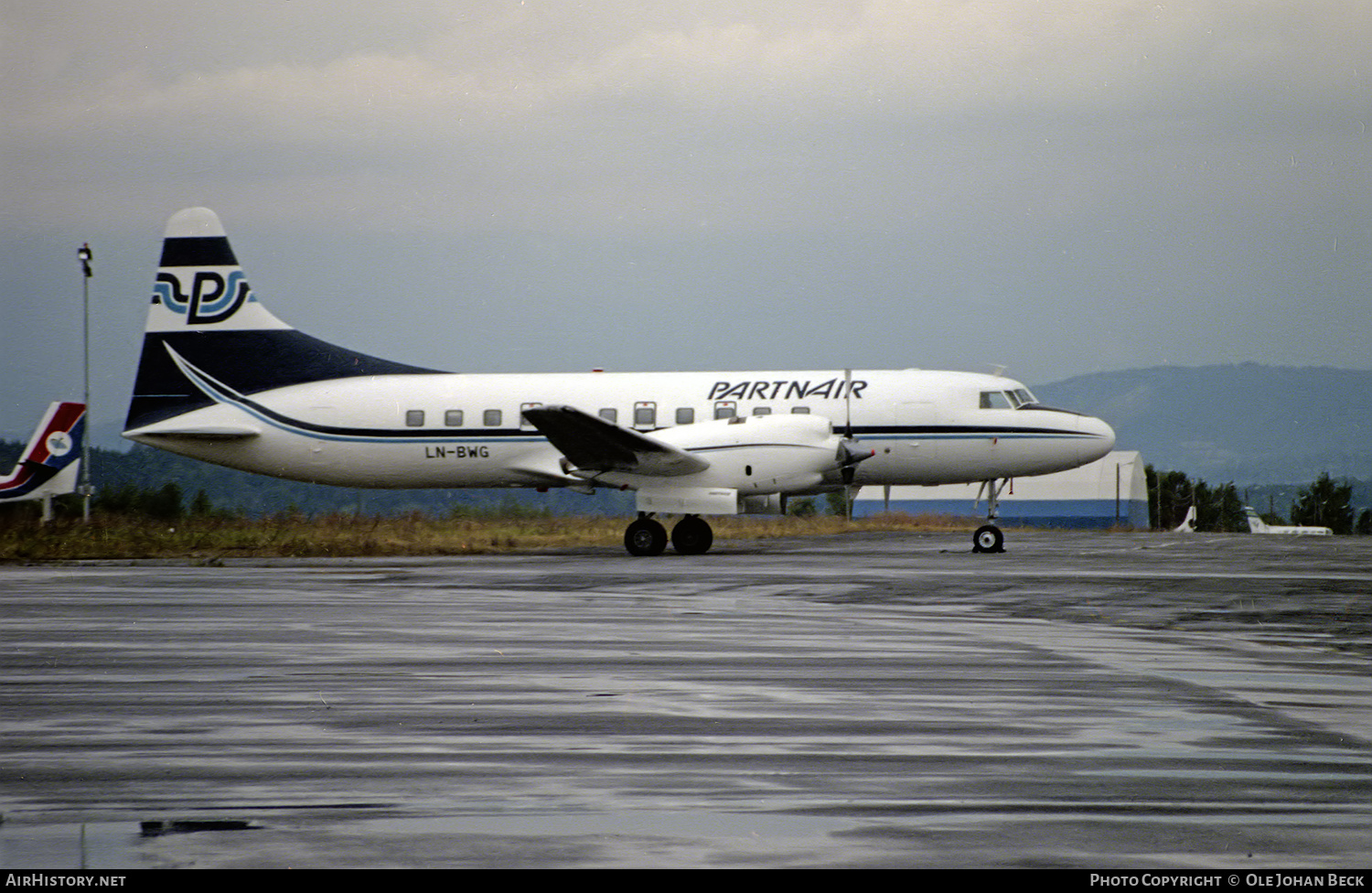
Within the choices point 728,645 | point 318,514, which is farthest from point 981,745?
point 318,514

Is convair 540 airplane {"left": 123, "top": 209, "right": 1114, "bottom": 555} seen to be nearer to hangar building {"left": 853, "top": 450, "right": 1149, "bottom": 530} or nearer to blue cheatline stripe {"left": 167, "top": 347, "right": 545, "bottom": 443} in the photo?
blue cheatline stripe {"left": 167, "top": 347, "right": 545, "bottom": 443}

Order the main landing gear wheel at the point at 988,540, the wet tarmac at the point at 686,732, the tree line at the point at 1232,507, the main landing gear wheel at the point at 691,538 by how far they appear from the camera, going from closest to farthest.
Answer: the wet tarmac at the point at 686,732 → the main landing gear wheel at the point at 988,540 → the main landing gear wheel at the point at 691,538 → the tree line at the point at 1232,507

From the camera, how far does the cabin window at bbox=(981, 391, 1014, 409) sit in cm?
2694

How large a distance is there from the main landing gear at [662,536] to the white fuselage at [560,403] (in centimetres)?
167

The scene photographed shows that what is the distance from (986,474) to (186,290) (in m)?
17.8

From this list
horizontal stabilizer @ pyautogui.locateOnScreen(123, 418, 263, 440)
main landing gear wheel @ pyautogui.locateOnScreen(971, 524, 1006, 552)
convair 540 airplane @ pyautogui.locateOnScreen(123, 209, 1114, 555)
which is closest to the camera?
convair 540 airplane @ pyautogui.locateOnScreen(123, 209, 1114, 555)

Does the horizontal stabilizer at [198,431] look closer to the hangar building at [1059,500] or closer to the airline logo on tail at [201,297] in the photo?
the airline logo on tail at [201,297]

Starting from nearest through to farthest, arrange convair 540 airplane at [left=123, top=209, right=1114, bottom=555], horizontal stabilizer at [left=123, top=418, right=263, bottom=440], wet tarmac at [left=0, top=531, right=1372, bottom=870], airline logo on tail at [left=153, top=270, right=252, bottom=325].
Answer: wet tarmac at [left=0, top=531, right=1372, bottom=870]
convair 540 airplane at [left=123, top=209, right=1114, bottom=555]
horizontal stabilizer at [left=123, top=418, right=263, bottom=440]
airline logo on tail at [left=153, top=270, right=252, bottom=325]

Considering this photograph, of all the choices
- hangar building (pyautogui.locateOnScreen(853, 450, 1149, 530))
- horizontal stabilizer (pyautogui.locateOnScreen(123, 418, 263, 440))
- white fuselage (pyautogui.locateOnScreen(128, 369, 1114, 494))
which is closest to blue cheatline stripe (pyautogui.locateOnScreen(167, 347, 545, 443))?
white fuselage (pyautogui.locateOnScreen(128, 369, 1114, 494))

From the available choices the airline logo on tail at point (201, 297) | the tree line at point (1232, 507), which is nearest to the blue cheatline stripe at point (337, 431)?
the airline logo on tail at point (201, 297)

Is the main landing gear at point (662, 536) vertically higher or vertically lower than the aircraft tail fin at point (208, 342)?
lower

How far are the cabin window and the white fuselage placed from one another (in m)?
0.08

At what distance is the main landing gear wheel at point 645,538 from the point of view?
2533 centimetres

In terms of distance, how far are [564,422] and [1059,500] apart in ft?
244
